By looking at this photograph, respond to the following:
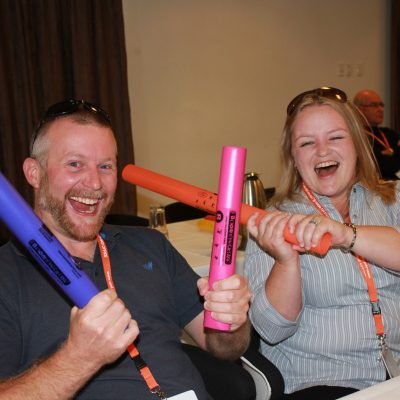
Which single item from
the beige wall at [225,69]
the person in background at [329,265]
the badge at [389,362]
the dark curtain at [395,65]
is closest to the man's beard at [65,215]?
the person in background at [329,265]

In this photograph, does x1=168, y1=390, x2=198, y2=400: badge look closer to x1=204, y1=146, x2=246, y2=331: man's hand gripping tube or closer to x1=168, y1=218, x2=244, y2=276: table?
x1=204, y1=146, x2=246, y2=331: man's hand gripping tube

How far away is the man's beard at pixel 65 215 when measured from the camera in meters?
1.78

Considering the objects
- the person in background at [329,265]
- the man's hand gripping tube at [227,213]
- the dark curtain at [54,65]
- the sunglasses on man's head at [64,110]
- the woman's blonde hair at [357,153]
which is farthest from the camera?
the dark curtain at [54,65]

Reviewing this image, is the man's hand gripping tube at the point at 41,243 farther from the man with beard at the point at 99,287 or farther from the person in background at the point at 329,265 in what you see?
the person in background at the point at 329,265

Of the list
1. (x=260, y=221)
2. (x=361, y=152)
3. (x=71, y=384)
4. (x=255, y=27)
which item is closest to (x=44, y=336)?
(x=71, y=384)

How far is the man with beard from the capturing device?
4.57ft

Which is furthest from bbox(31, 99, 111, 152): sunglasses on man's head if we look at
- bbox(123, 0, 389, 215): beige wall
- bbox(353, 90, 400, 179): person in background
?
bbox(353, 90, 400, 179): person in background

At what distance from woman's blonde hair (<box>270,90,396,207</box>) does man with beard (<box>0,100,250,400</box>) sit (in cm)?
54

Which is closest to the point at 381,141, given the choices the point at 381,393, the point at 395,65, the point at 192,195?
the point at 395,65

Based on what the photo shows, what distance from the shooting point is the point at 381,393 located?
1253mm

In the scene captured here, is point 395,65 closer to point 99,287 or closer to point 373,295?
point 373,295

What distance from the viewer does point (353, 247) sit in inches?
65.8

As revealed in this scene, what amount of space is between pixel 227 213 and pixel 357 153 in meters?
0.95

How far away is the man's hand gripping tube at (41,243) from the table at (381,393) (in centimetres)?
64
